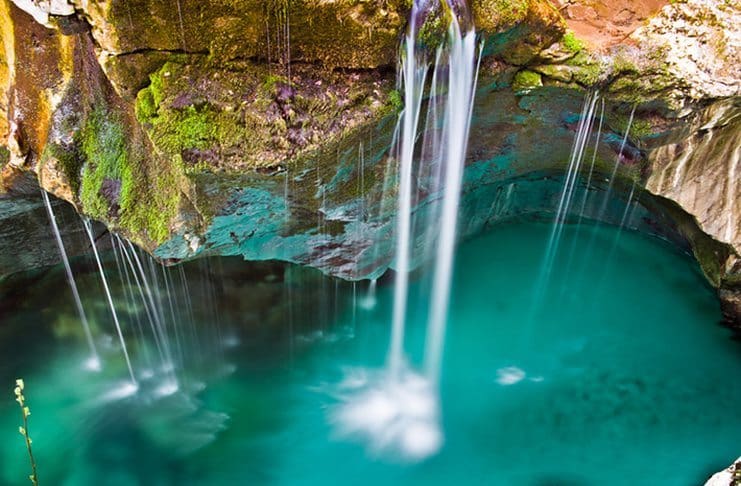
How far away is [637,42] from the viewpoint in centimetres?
561

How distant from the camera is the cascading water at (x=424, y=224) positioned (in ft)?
16.5

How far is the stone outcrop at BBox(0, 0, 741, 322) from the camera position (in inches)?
183

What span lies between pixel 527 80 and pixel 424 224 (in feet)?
7.60

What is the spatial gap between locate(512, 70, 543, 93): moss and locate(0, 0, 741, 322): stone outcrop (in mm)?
15

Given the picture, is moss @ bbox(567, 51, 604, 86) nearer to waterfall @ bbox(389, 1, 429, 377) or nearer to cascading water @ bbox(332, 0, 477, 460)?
cascading water @ bbox(332, 0, 477, 460)

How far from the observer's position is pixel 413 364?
289 inches

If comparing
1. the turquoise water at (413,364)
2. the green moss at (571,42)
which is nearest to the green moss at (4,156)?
the turquoise water at (413,364)

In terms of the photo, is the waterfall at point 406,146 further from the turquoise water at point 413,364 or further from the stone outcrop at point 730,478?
the stone outcrop at point 730,478

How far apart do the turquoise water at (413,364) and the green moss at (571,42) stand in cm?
383

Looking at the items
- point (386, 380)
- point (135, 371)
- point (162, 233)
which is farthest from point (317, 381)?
point (162, 233)

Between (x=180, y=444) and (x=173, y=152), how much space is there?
3427 millimetres

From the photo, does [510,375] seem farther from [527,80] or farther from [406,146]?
[527,80]

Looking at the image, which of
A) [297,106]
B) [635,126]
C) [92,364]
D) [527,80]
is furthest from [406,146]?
[92,364]

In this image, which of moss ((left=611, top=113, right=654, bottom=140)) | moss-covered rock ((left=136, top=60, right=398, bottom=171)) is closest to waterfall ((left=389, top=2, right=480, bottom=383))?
moss-covered rock ((left=136, top=60, right=398, bottom=171))
